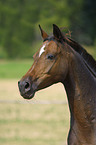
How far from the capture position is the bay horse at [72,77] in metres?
2.81

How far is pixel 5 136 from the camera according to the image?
8.25 meters

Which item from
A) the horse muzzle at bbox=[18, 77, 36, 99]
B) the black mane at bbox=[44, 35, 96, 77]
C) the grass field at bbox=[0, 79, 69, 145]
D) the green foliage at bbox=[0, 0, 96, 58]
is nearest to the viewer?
the horse muzzle at bbox=[18, 77, 36, 99]

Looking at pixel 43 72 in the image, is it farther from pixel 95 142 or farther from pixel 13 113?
pixel 13 113

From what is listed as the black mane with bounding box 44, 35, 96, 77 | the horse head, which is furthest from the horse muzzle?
the black mane with bounding box 44, 35, 96, 77

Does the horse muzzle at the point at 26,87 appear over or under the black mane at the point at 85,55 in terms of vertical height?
under

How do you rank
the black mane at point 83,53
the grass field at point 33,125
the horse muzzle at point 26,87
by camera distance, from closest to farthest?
the horse muzzle at point 26,87 < the black mane at point 83,53 < the grass field at point 33,125

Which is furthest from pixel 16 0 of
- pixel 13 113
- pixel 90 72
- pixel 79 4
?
pixel 90 72

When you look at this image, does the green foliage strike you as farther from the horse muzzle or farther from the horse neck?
the horse muzzle

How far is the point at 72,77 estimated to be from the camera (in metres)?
2.89

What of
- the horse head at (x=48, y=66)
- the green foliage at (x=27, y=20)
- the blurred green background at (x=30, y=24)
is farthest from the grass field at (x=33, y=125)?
the green foliage at (x=27, y=20)

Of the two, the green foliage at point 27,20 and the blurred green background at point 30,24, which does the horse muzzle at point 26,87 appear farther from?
the green foliage at point 27,20

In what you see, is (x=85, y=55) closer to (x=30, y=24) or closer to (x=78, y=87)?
(x=78, y=87)

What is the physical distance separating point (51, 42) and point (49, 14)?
48.3 metres

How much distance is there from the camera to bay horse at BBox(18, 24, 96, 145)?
281 centimetres
